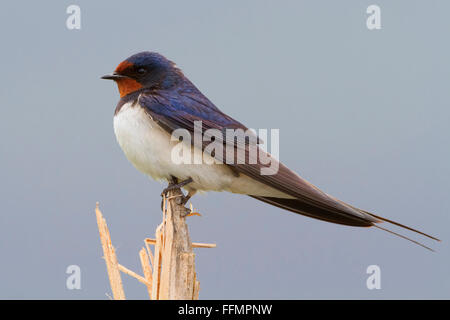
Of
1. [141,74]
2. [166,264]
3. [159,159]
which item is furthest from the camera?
[141,74]

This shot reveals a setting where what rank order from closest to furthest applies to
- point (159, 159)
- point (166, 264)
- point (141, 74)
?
1. point (166, 264)
2. point (159, 159)
3. point (141, 74)

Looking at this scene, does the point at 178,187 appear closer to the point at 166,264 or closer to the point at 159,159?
the point at 159,159

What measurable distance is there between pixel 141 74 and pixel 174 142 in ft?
1.33

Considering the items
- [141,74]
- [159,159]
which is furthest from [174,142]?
[141,74]

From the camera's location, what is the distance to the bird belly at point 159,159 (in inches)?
→ 98.0

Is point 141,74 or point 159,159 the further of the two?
point 141,74

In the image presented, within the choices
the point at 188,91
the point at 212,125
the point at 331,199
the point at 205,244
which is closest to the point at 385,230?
the point at 331,199

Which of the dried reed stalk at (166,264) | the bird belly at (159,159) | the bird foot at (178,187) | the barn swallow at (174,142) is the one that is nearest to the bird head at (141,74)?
the barn swallow at (174,142)

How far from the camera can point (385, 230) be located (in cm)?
223

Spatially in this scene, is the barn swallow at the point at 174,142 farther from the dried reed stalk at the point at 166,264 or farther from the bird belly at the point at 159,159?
the dried reed stalk at the point at 166,264

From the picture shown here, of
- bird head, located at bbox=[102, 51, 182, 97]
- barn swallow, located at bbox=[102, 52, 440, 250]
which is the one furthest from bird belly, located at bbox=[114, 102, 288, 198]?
bird head, located at bbox=[102, 51, 182, 97]

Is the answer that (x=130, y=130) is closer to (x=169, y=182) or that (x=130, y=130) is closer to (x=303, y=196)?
(x=169, y=182)

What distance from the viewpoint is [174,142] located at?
98.2 inches

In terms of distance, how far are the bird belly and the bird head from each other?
144mm
